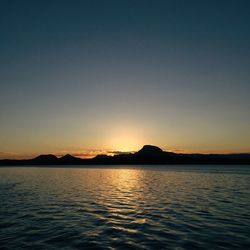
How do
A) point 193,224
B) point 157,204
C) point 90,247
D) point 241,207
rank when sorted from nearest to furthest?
point 90,247 → point 193,224 → point 241,207 → point 157,204

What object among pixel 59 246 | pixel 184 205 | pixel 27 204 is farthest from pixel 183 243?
pixel 27 204

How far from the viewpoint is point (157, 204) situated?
35.8m

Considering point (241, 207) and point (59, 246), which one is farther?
point (241, 207)

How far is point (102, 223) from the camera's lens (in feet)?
81.3

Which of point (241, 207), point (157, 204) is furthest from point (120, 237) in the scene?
point (241, 207)

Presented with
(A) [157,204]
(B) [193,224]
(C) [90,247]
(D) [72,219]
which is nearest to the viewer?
(C) [90,247]

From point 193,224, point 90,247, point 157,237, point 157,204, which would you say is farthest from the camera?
point 157,204

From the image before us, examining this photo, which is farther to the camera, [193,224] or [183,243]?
[193,224]

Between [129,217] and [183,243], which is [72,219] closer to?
[129,217]

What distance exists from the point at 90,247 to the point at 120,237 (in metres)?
3.14

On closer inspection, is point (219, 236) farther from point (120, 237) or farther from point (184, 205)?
point (184, 205)

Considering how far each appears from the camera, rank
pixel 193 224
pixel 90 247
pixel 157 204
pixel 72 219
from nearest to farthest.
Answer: pixel 90 247 < pixel 193 224 < pixel 72 219 < pixel 157 204

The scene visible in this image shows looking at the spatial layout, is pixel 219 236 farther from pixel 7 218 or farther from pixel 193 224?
pixel 7 218

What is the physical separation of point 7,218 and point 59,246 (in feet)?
39.8
